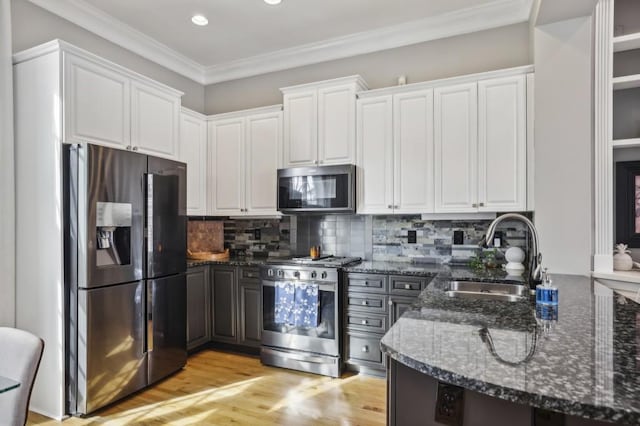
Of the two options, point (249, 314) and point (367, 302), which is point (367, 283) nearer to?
point (367, 302)

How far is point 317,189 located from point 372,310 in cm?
122

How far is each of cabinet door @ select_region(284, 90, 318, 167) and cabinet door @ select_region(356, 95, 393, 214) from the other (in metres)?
0.45

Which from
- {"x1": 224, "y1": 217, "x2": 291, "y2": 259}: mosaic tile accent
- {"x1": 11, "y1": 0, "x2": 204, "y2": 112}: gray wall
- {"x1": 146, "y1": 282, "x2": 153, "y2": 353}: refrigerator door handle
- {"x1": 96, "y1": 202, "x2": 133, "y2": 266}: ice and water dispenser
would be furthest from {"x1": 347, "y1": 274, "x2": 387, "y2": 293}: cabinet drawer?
{"x1": 11, "y1": 0, "x2": 204, "y2": 112}: gray wall

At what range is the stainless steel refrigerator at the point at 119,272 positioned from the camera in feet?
8.45

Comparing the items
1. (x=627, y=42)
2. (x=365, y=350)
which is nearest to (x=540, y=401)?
(x=365, y=350)

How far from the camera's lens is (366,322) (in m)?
3.25

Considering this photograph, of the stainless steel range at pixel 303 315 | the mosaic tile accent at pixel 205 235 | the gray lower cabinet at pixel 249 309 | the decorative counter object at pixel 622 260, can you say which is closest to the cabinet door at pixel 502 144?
the decorative counter object at pixel 622 260

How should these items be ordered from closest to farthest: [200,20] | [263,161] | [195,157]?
[200,20] < [263,161] < [195,157]

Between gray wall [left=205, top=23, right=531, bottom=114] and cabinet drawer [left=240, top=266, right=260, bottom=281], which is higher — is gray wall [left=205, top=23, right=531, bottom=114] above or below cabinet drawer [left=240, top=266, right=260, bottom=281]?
above

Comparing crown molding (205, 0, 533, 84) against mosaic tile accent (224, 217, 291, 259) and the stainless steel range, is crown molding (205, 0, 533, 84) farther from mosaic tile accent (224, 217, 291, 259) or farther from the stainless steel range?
the stainless steel range

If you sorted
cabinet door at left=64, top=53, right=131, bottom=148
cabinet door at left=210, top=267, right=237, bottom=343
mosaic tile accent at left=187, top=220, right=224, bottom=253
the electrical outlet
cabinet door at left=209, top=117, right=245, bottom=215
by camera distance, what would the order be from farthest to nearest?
mosaic tile accent at left=187, top=220, right=224, bottom=253, cabinet door at left=209, top=117, right=245, bottom=215, cabinet door at left=210, top=267, right=237, bottom=343, cabinet door at left=64, top=53, right=131, bottom=148, the electrical outlet

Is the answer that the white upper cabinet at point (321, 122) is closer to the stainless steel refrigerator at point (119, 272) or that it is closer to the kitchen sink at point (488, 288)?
the stainless steel refrigerator at point (119, 272)

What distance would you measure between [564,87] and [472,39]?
104 cm

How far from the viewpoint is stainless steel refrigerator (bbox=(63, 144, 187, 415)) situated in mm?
2576
